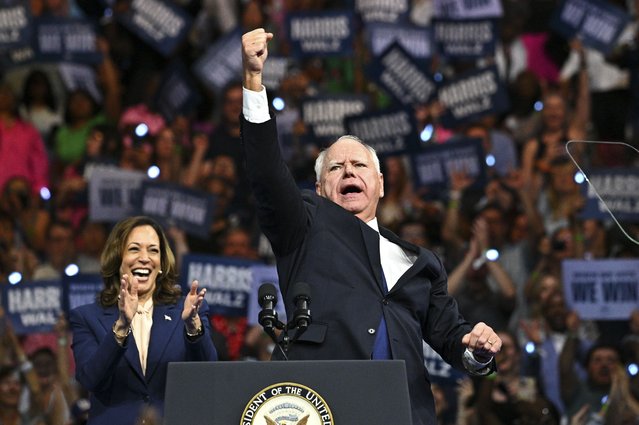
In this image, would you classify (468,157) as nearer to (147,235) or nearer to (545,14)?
(545,14)

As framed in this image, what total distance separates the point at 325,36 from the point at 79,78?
185 cm

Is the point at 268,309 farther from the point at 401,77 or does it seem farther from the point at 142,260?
the point at 401,77

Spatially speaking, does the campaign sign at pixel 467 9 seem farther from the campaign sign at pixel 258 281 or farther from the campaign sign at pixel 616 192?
the campaign sign at pixel 258 281

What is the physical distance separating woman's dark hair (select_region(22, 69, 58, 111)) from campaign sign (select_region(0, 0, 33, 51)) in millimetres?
466

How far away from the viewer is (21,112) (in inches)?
413

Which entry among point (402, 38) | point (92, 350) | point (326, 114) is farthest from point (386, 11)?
point (92, 350)

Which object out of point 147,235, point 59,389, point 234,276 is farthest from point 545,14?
point 147,235

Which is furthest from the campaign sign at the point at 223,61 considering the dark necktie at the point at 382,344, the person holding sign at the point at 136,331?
the dark necktie at the point at 382,344

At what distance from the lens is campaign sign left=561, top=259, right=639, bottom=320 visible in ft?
26.0

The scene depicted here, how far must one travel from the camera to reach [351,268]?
4.37 meters

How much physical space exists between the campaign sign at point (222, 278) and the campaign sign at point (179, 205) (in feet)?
2.03

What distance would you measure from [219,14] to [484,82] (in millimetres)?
2475

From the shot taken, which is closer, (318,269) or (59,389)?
(318,269)

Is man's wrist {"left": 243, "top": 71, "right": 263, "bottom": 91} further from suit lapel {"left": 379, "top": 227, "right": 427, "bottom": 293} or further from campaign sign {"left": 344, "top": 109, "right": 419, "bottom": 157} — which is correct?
campaign sign {"left": 344, "top": 109, "right": 419, "bottom": 157}
